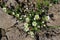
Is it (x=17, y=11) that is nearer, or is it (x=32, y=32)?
(x=32, y=32)

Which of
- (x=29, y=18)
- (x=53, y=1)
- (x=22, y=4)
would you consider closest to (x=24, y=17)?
(x=29, y=18)

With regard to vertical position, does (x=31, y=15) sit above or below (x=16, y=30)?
above

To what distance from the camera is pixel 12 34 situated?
4414mm

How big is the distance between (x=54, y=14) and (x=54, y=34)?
0.67 meters

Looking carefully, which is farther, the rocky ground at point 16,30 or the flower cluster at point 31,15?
the flower cluster at point 31,15

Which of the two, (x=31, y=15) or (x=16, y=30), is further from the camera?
(x=31, y=15)

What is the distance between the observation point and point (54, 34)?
167 inches

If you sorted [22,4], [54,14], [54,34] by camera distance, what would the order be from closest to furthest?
[54,34] < [54,14] < [22,4]

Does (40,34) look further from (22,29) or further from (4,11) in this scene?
(4,11)

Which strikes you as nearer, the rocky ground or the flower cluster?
the rocky ground

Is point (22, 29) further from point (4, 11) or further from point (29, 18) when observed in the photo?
point (4, 11)

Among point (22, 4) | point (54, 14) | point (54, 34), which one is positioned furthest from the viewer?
point (22, 4)

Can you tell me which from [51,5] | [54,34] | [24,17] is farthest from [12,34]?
[51,5]

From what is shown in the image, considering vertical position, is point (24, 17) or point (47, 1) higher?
point (47, 1)
